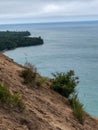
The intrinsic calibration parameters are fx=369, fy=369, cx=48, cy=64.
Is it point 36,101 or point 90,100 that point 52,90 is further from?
point 90,100

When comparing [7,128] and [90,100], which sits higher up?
[7,128]

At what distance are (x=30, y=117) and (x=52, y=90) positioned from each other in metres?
2.85


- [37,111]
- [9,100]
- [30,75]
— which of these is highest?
[30,75]

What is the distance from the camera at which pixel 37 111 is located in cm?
761

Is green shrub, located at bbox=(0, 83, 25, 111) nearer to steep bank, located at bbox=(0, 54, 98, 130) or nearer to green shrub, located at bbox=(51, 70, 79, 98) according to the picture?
steep bank, located at bbox=(0, 54, 98, 130)

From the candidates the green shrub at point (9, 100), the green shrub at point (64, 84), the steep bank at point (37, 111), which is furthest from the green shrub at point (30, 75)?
the green shrub at point (9, 100)

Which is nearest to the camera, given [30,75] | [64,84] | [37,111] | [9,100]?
[9,100]

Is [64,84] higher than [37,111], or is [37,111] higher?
[64,84]

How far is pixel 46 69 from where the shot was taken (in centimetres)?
4669

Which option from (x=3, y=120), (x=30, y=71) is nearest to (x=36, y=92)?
(x=30, y=71)

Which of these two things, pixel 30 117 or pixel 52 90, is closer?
pixel 30 117

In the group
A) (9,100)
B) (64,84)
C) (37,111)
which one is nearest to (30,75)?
(64,84)

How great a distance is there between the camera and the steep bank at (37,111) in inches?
257

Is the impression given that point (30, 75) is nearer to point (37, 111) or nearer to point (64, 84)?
point (64, 84)
